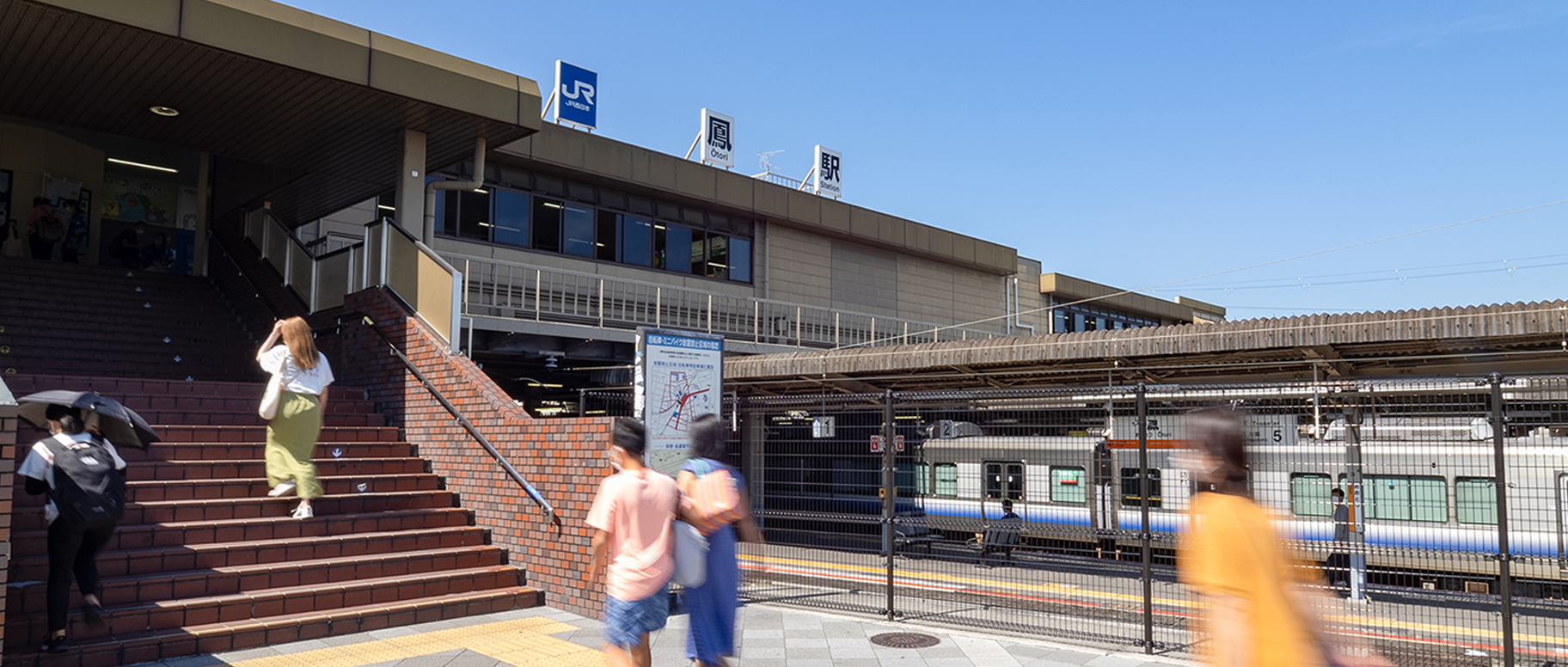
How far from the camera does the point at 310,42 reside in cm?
1194

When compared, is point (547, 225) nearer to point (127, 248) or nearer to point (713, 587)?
point (127, 248)

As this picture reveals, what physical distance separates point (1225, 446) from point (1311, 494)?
35.8 ft

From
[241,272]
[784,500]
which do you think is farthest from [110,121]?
[784,500]

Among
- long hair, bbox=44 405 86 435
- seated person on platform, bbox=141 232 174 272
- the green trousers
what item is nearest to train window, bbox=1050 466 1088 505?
the green trousers

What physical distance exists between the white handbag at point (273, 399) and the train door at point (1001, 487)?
1024 cm

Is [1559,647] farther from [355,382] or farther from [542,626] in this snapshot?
[355,382]

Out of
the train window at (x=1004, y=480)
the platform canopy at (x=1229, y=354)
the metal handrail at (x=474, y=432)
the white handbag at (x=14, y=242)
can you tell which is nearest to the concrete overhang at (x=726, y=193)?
the platform canopy at (x=1229, y=354)

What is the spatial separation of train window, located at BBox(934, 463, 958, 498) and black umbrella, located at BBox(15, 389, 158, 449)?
11.6 meters

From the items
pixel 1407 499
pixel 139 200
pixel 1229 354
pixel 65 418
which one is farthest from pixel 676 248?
pixel 65 418

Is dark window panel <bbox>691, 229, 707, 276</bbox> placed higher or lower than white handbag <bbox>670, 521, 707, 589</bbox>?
higher

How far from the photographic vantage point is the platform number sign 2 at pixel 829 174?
28.7 metres

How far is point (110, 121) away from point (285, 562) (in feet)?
29.1

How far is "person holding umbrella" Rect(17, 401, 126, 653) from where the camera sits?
6.90m

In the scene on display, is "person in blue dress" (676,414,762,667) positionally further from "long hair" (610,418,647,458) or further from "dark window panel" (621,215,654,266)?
"dark window panel" (621,215,654,266)
